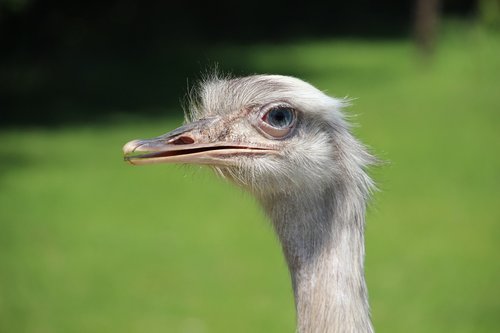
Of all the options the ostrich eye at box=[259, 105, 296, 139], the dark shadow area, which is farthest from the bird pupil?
the dark shadow area

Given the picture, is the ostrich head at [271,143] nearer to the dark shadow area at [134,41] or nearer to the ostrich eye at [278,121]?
the ostrich eye at [278,121]

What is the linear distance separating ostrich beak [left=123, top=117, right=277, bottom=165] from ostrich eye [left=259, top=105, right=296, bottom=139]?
0.18 feet

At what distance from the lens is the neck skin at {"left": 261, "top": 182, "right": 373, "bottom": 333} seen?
2.89 m

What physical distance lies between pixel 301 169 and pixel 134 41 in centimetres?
1734

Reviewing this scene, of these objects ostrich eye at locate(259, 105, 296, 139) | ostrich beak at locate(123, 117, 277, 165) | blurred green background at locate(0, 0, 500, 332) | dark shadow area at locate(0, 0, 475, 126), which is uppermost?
dark shadow area at locate(0, 0, 475, 126)

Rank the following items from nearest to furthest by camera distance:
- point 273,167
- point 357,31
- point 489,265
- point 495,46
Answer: point 273,167
point 489,265
point 495,46
point 357,31

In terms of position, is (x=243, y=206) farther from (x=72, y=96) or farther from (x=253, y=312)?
(x=72, y=96)

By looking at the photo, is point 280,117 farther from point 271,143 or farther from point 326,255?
point 326,255

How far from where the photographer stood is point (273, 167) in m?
3.11

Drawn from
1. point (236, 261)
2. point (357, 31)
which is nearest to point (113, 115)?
point (236, 261)

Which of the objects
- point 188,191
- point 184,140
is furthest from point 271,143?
point 188,191

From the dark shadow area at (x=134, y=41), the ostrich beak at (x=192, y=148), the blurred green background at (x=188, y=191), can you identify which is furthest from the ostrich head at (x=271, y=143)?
the dark shadow area at (x=134, y=41)

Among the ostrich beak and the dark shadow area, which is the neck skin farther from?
the dark shadow area

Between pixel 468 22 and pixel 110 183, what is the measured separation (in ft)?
48.4
